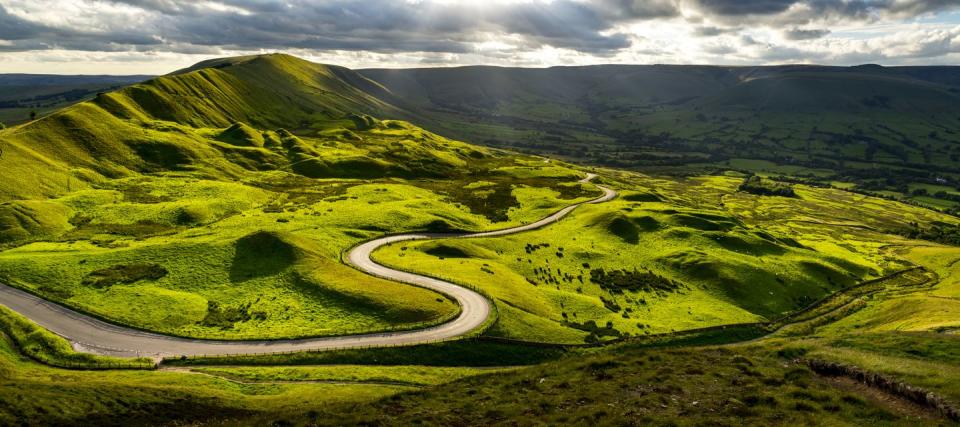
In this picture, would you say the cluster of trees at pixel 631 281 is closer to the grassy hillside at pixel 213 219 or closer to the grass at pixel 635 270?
the grass at pixel 635 270

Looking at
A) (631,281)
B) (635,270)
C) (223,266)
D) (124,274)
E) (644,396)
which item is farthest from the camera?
(635,270)

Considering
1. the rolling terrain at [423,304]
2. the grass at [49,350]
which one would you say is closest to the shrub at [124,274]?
the rolling terrain at [423,304]

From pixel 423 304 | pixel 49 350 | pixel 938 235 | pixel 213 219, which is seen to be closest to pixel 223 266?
pixel 49 350

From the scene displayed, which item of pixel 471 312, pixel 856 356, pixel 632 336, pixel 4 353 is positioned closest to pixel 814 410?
pixel 856 356

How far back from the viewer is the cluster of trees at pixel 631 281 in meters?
89.0

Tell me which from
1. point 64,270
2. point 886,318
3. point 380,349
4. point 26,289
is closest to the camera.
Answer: point 380,349

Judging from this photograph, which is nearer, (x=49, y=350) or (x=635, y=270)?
(x=49, y=350)

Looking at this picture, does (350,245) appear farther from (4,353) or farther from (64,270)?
(4,353)

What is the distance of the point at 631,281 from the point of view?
91.2 metres

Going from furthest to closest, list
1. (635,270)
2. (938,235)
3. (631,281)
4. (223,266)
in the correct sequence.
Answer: (938,235)
(635,270)
(631,281)
(223,266)

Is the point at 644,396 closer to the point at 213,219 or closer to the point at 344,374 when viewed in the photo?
the point at 344,374

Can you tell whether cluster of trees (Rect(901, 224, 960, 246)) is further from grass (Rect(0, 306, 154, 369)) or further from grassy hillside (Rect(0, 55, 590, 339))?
grass (Rect(0, 306, 154, 369))

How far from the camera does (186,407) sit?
Answer: 40938mm

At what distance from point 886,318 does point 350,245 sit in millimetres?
93078
